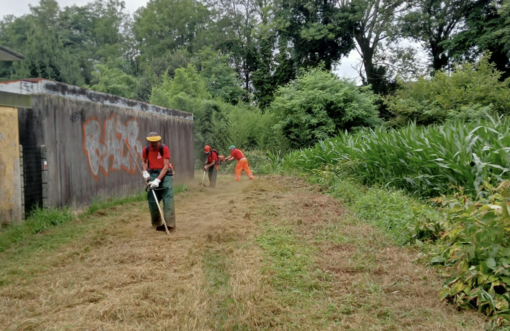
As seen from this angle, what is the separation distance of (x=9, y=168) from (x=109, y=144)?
312cm

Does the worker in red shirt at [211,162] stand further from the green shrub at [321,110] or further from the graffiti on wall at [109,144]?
the green shrub at [321,110]

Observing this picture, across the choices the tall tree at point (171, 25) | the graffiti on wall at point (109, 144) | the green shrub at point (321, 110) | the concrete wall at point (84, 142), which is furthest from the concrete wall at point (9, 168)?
the tall tree at point (171, 25)

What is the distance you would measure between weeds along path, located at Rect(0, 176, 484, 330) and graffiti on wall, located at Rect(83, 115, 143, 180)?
8.78ft

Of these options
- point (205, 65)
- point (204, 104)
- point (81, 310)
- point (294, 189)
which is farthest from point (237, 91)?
point (81, 310)

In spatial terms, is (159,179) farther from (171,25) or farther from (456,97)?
(171,25)

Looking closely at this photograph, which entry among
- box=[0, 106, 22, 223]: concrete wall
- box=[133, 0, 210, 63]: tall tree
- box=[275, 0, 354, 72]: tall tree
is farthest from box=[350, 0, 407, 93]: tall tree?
box=[0, 106, 22, 223]: concrete wall

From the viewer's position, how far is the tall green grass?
6930 mm

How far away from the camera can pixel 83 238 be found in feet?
22.2

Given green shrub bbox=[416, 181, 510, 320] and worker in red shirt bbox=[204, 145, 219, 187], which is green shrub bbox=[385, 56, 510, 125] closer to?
worker in red shirt bbox=[204, 145, 219, 187]

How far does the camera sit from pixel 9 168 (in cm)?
743

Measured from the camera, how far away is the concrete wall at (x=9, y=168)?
7280mm

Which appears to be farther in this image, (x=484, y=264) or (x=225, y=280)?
(x=225, y=280)

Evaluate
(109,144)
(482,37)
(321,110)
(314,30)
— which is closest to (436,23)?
(482,37)

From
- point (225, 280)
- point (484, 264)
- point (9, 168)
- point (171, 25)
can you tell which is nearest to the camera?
point (484, 264)
